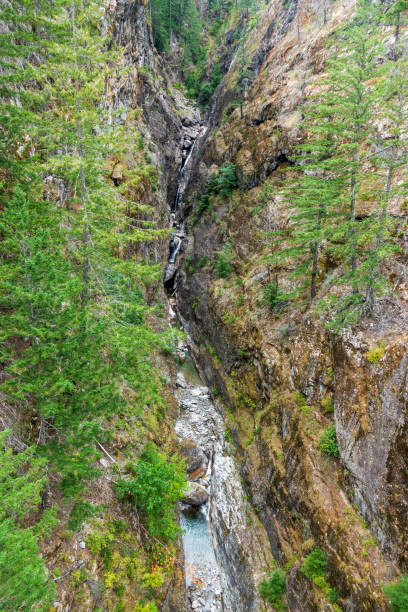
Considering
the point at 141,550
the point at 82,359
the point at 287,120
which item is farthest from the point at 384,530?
the point at 287,120

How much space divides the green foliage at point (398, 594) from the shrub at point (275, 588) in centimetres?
495

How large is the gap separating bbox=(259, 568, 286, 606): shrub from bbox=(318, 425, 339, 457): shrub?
5240 millimetres

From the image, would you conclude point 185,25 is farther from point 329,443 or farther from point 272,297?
point 329,443

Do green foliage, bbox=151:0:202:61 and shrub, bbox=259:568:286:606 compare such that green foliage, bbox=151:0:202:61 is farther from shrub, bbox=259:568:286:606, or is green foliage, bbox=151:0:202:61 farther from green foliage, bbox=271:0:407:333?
shrub, bbox=259:568:286:606

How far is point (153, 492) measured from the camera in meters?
10.1

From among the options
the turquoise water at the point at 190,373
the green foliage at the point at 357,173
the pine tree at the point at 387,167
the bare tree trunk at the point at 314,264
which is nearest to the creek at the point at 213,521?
the turquoise water at the point at 190,373

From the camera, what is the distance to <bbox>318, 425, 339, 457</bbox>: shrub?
Result: 11523mm

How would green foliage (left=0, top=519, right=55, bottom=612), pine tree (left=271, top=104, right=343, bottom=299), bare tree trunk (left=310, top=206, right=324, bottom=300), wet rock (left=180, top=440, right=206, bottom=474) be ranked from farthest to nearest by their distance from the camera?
wet rock (left=180, top=440, right=206, bottom=474) → bare tree trunk (left=310, top=206, right=324, bottom=300) → pine tree (left=271, top=104, right=343, bottom=299) → green foliage (left=0, top=519, right=55, bottom=612)

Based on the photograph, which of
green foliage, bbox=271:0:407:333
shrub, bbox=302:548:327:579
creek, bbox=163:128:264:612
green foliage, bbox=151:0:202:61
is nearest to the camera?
green foliage, bbox=271:0:407:333

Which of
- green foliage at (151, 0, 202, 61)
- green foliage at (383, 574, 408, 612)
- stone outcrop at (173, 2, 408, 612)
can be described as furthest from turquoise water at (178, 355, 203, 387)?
green foliage at (151, 0, 202, 61)

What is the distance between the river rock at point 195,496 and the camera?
15.8 m

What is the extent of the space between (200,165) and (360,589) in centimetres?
4246

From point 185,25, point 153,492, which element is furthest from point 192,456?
point 185,25

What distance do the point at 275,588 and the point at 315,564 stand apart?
2.46 metres
